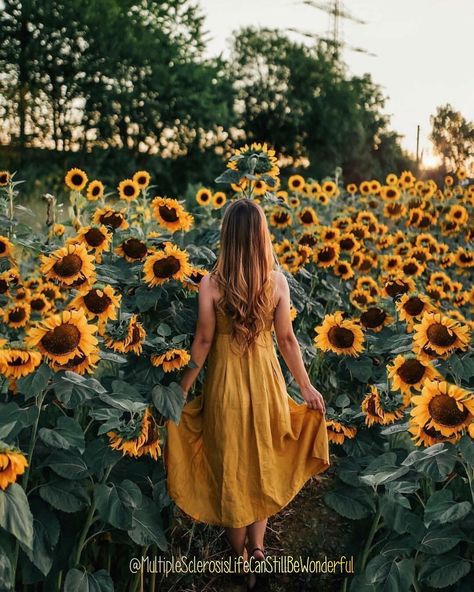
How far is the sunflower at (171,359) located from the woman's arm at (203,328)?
168mm

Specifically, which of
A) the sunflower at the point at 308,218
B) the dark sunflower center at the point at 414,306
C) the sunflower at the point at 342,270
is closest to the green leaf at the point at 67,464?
the dark sunflower center at the point at 414,306

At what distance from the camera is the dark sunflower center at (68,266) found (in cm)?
279

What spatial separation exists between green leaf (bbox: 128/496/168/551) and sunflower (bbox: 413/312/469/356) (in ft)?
3.75

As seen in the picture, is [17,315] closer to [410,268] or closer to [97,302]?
A: [97,302]

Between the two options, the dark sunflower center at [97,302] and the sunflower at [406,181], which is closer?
the dark sunflower center at [97,302]

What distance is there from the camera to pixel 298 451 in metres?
2.98

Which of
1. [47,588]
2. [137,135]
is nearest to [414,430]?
[47,588]

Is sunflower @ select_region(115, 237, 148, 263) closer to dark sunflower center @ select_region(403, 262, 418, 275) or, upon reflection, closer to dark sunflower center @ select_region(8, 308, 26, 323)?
dark sunflower center @ select_region(8, 308, 26, 323)

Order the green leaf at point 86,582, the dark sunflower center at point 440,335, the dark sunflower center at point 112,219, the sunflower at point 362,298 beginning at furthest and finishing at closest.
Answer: the sunflower at point 362,298, the dark sunflower center at point 112,219, the dark sunflower center at point 440,335, the green leaf at point 86,582

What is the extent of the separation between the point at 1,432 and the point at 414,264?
3533mm

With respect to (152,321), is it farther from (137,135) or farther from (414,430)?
(137,135)

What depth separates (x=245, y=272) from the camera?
285cm

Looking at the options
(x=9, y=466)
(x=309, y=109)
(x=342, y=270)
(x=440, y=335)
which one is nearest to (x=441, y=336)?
(x=440, y=335)

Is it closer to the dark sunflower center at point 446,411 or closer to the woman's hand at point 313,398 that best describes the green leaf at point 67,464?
the woman's hand at point 313,398
